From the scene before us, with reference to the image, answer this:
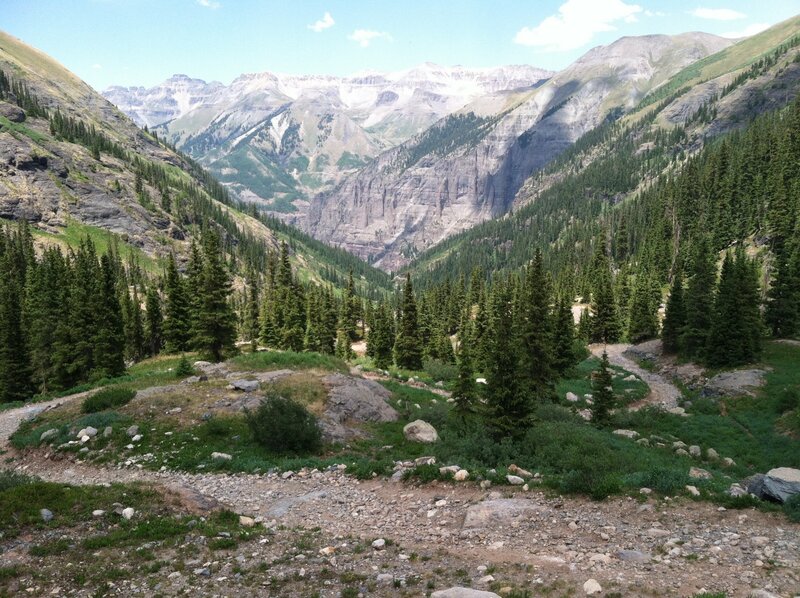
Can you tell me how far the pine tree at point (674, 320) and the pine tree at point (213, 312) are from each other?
58.3 meters

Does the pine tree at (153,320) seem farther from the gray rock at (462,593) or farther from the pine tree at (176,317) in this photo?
the gray rock at (462,593)

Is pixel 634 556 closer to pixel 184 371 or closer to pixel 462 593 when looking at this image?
pixel 462 593

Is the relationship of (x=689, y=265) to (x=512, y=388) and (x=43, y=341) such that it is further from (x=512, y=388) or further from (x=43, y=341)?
(x=43, y=341)

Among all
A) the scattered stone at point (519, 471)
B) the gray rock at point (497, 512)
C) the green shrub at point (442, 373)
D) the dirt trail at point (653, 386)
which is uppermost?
the gray rock at point (497, 512)

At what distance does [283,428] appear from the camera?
21375 millimetres

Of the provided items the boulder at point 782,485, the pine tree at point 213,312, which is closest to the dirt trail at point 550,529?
the boulder at point 782,485

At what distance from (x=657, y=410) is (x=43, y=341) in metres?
64.4

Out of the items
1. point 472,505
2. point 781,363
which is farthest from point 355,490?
point 781,363

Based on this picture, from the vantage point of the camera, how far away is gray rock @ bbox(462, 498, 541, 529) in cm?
1352

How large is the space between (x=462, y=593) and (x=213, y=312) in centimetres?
4269

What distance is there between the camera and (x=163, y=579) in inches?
415

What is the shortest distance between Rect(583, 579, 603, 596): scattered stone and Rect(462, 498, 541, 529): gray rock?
374 cm

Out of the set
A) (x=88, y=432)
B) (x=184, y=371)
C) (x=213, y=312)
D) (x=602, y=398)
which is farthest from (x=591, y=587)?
(x=213, y=312)

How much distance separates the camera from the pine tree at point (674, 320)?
62.8 meters
